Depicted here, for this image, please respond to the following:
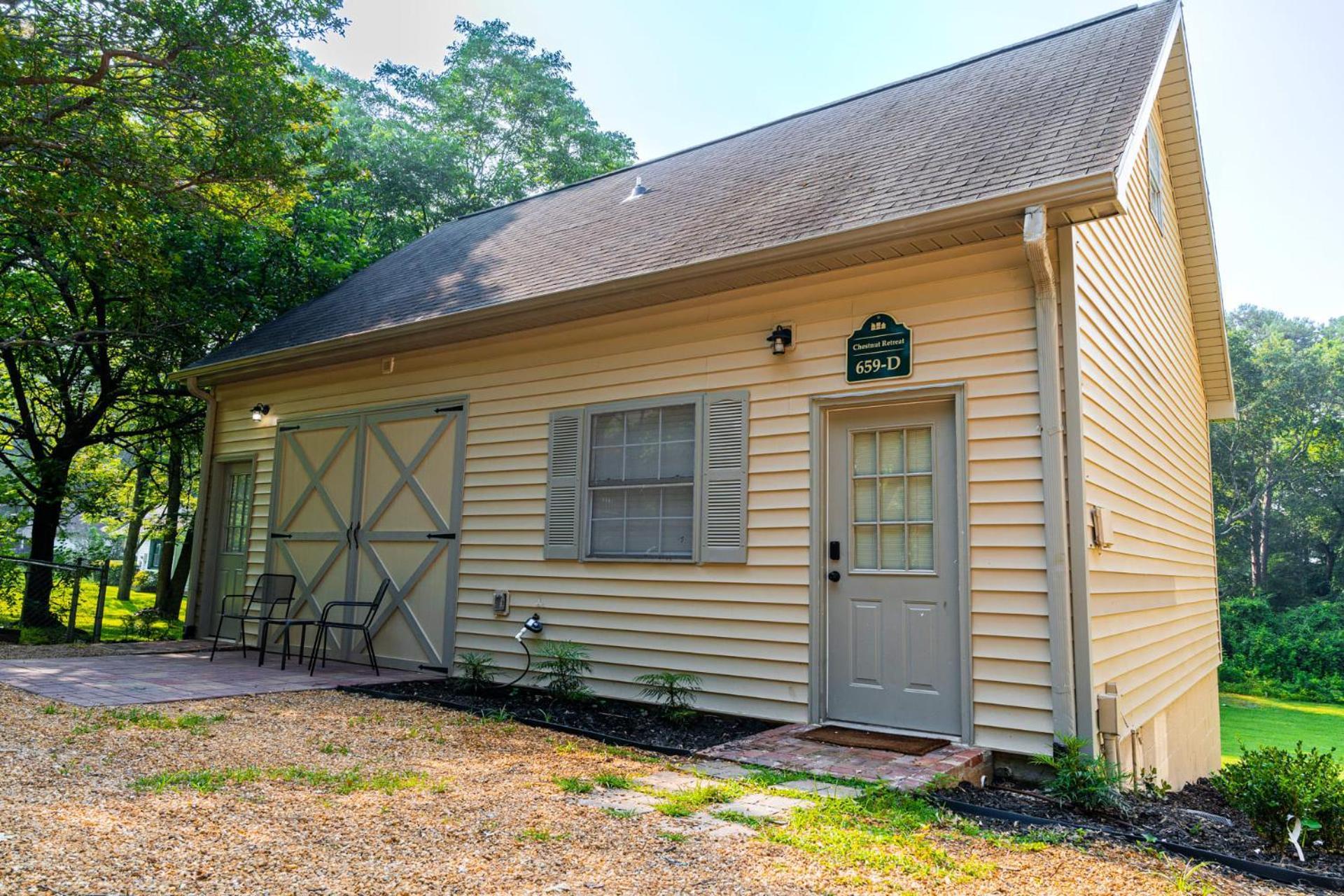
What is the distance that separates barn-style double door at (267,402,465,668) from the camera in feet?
24.3

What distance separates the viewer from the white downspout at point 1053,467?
434 centimetres

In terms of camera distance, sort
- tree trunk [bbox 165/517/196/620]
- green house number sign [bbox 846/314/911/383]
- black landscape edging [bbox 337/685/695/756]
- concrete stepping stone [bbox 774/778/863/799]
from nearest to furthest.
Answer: concrete stepping stone [bbox 774/778/863/799], black landscape edging [bbox 337/685/695/756], green house number sign [bbox 846/314/911/383], tree trunk [bbox 165/517/196/620]

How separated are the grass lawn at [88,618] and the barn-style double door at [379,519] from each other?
2.58 metres

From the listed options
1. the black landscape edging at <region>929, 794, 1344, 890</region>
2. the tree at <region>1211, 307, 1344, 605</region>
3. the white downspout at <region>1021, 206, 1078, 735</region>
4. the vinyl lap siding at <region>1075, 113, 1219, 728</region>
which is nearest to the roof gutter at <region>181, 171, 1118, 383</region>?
the white downspout at <region>1021, 206, 1078, 735</region>

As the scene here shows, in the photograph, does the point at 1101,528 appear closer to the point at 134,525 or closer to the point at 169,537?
the point at 169,537

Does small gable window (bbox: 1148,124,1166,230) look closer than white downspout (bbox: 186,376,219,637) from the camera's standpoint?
Yes

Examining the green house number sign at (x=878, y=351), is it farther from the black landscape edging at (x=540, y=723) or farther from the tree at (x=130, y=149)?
the tree at (x=130, y=149)

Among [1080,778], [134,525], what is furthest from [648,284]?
[134,525]

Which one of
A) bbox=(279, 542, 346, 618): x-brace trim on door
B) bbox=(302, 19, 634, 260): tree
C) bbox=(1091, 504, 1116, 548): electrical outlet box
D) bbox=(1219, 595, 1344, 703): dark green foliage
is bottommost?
bbox=(1219, 595, 1344, 703): dark green foliage

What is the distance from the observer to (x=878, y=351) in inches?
205

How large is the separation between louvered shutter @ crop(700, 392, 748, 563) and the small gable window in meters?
4.09

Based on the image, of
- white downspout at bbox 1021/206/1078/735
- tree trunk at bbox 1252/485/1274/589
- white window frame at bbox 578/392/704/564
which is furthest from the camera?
tree trunk at bbox 1252/485/1274/589

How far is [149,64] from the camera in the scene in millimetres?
7805

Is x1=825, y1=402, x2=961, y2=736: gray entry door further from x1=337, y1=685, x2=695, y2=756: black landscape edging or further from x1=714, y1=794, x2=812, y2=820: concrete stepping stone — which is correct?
x1=714, y1=794, x2=812, y2=820: concrete stepping stone
